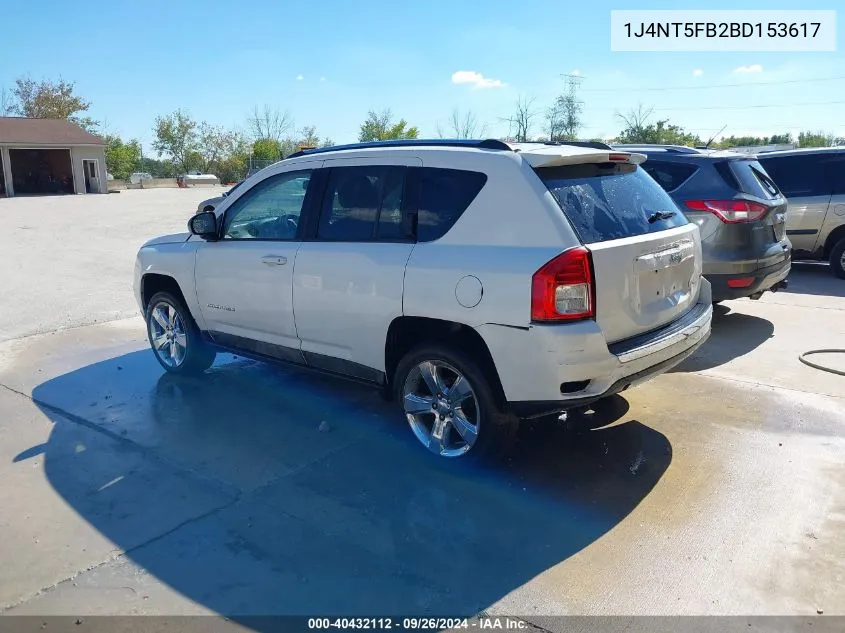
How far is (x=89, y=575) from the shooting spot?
3.26 meters

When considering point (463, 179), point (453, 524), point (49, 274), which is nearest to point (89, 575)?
point (453, 524)

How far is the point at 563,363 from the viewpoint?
3633mm

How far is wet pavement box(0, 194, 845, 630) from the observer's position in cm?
309

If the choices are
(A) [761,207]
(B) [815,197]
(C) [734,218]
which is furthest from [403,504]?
(B) [815,197]

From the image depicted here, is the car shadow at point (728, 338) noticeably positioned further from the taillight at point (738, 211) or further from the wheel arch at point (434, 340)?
the wheel arch at point (434, 340)

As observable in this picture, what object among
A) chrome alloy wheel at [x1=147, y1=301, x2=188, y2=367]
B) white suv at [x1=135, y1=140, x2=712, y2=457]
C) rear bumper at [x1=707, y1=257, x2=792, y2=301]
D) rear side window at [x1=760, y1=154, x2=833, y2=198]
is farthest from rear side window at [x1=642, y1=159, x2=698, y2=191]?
chrome alloy wheel at [x1=147, y1=301, x2=188, y2=367]

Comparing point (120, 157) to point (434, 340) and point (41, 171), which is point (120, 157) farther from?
point (434, 340)

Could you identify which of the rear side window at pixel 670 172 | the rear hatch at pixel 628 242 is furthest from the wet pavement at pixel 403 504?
the rear side window at pixel 670 172

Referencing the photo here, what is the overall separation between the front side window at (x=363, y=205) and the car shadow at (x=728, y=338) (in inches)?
121

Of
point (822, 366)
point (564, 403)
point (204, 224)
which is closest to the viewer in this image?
point (564, 403)

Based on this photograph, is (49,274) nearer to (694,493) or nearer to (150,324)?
(150,324)

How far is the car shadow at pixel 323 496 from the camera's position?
10.4ft

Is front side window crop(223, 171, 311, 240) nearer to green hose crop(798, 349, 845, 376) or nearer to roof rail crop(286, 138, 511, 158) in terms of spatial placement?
roof rail crop(286, 138, 511, 158)

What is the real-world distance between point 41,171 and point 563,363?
5381cm
